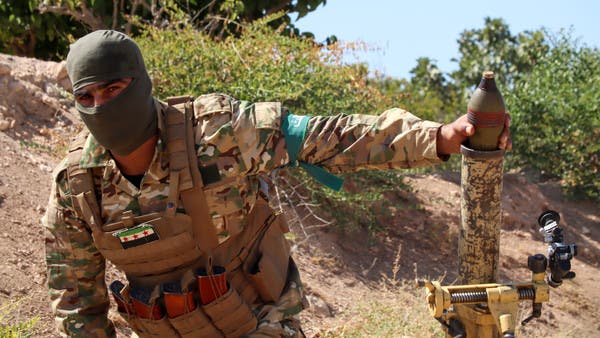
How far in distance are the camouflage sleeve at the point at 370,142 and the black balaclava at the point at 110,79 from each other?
0.58 m

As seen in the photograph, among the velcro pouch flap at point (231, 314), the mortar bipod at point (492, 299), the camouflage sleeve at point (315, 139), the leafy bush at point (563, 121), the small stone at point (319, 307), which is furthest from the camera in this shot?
the leafy bush at point (563, 121)

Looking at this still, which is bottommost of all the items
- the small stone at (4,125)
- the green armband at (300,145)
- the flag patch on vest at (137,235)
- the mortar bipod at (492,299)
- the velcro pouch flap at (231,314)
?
the velcro pouch flap at (231,314)

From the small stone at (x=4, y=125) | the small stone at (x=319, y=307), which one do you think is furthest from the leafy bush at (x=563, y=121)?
the small stone at (x=4, y=125)

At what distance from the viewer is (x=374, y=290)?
598cm

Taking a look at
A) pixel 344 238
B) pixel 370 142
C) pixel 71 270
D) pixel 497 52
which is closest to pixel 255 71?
pixel 344 238

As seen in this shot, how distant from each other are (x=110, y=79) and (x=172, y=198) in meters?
0.46

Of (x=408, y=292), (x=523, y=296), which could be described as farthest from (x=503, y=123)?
(x=408, y=292)

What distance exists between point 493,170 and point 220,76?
3898mm

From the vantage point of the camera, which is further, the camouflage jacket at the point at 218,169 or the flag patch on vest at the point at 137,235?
the flag patch on vest at the point at 137,235

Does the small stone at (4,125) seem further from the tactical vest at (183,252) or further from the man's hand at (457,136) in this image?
the man's hand at (457,136)

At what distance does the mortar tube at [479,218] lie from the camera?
8.13ft

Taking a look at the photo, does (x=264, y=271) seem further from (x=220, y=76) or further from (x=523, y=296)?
(x=220, y=76)

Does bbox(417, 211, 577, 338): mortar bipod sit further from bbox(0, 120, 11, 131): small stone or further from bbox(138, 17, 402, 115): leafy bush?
bbox(0, 120, 11, 131): small stone

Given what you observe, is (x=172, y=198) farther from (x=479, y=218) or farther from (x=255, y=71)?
(x=255, y=71)
